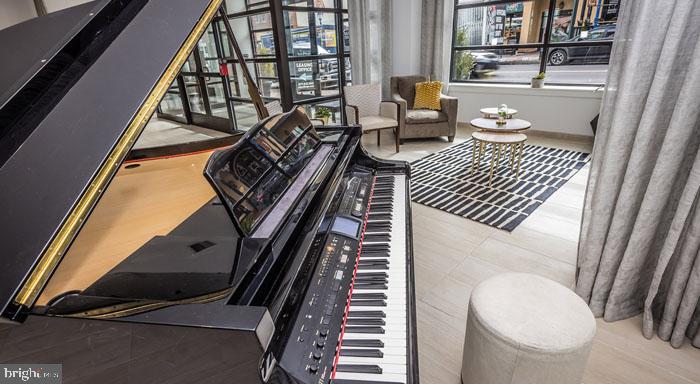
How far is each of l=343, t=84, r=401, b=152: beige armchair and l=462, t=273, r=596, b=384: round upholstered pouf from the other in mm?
3443

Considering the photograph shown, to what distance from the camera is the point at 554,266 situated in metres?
2.26

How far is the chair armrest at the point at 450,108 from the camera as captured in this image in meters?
4.68

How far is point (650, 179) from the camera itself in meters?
1.52

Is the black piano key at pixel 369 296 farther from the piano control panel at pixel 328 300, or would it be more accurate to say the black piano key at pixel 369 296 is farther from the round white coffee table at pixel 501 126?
the round white coffee table at pixel 501 126

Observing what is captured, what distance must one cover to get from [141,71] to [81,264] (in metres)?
0.65

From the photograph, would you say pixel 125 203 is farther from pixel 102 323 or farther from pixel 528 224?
pixel 528 224

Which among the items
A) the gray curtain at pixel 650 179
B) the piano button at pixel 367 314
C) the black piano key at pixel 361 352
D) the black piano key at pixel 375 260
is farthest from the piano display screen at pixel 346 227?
the gray curtain at pixel 650 179

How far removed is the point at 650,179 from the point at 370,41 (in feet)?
14.5

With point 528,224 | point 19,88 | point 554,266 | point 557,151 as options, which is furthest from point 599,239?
point 557,151

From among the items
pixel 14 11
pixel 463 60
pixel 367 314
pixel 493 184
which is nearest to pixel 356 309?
pixel 367 314

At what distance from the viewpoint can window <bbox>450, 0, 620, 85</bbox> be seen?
4527 millimetres

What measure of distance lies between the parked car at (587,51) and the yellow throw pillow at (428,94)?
5.36 feet

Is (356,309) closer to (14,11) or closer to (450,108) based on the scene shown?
(450,108)

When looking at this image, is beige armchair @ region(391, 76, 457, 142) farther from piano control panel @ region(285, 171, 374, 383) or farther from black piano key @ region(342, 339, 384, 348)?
black piano key @ region(342, 339, 384, 348)
